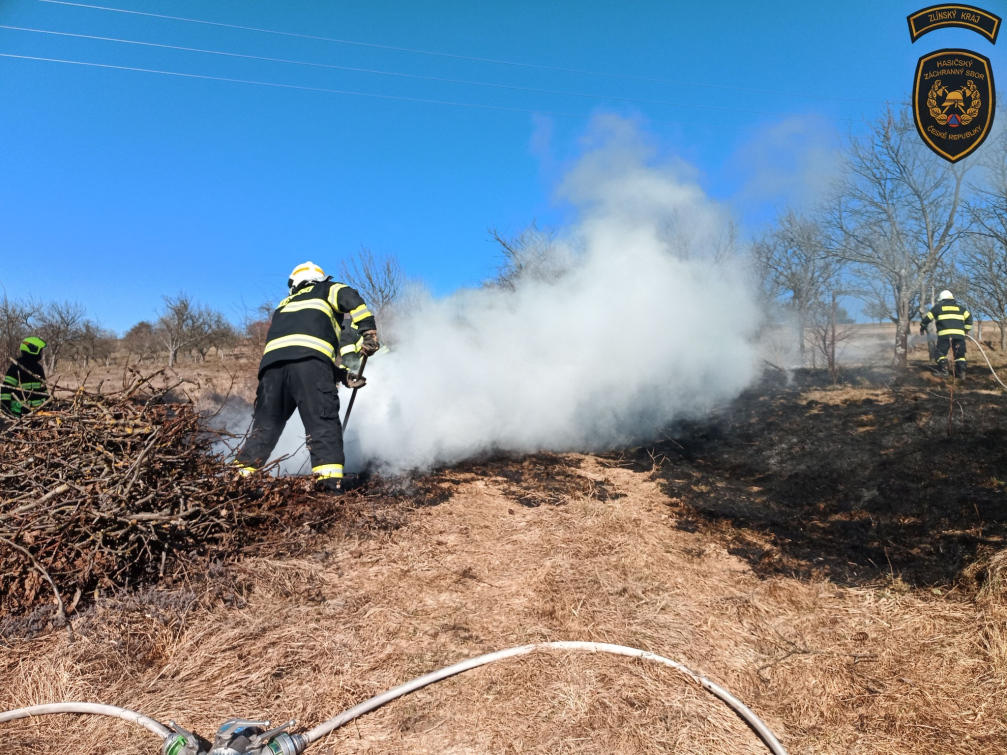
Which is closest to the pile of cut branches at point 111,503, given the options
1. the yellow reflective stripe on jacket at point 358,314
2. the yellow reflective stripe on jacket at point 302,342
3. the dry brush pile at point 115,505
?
the dry brush pile at point 115,505

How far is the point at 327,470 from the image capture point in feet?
14.5


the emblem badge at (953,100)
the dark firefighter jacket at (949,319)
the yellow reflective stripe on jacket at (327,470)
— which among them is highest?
the emblem badge at (953,100)

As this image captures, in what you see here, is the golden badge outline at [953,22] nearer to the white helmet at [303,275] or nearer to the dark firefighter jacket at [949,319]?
the dark firefighter jacket at [949,319]

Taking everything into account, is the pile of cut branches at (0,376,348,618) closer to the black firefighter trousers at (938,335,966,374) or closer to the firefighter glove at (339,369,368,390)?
the firefighter glove at (339,369,368,390)

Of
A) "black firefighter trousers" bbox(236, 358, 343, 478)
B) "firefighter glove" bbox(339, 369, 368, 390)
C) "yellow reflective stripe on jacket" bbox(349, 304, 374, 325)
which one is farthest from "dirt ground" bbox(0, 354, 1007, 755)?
"yellow reflective stripe on jacket" bbox(349, 304, 374, 325)

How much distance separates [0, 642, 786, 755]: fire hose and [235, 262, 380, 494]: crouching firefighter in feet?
7.31

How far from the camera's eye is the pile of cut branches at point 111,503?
2.98m

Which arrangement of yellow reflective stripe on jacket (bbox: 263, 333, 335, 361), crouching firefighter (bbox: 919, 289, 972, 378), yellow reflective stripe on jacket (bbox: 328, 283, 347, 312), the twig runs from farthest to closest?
crouching firefighter (bbox: 919, 289, 972, 378)
yellow reflective stripe on jacket (bbox: 328, 283, 347, 312)
yellow reflective stripe on jacket (bbox: 263, 333, 335, 361)
the twig

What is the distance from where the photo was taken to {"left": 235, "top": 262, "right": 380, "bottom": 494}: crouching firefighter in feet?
14.7

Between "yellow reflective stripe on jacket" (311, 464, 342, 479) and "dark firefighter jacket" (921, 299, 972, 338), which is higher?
"dark firefighter jacket" (921, 299, 972, 338)

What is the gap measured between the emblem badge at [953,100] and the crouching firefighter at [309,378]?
6.64 m

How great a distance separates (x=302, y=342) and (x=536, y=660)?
10.5 feet

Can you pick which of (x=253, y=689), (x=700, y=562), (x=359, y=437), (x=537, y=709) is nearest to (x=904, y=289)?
(x=700, y=562)

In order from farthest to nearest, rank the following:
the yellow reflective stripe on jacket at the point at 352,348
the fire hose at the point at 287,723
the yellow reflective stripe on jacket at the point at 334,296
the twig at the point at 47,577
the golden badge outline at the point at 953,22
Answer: the golden badge outline at the point at 953,22
the yellow reflective stripe on jacket at the point at 352,348
the yellow reflective stripe on jacket at the point at 334,296
the twig at the point at 47,577
the fire hose at the point at 287,723
